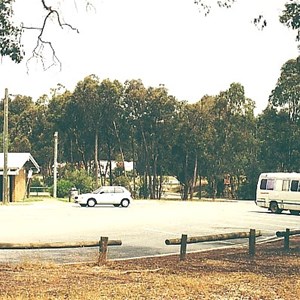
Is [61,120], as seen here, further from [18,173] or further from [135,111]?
[18,173]

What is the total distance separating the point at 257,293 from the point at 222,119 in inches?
2356

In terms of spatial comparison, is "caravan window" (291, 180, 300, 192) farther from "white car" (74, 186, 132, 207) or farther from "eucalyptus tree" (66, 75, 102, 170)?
"eucalyptus tree" (66, 75, 102, 170)

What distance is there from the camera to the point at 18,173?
56.0m

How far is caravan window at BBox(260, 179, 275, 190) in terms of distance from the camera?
4128cm

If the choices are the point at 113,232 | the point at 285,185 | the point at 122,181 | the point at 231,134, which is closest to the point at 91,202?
the point at 285,185

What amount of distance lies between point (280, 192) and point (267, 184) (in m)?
1.08

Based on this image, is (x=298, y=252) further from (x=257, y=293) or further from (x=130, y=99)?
(x=130, y=99)

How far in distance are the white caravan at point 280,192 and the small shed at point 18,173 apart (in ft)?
71.9

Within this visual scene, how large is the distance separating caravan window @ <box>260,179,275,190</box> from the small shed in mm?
21848

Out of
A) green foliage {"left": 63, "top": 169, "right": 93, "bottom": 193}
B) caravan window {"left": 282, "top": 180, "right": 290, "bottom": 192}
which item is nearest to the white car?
caravan window {"left": 282, "top": 180, "right": 290, "bottom": 192}

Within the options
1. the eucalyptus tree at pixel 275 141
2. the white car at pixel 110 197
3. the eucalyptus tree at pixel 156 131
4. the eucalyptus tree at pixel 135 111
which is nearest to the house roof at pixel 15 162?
the white car at pixel 110 197

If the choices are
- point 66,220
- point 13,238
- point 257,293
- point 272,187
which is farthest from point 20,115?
point 257,293

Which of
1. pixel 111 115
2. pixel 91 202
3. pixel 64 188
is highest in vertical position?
pixel 111 115

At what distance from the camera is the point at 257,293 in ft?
36.5
